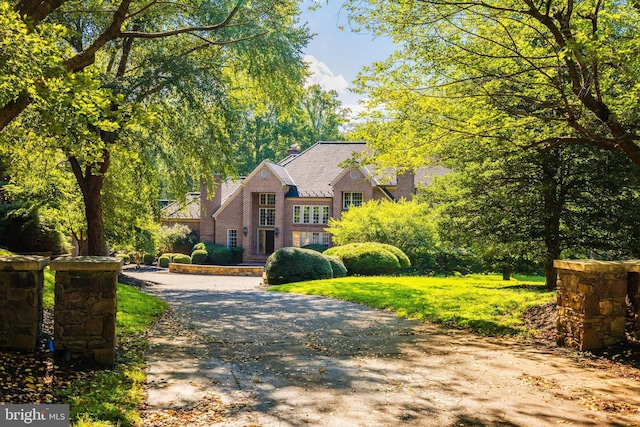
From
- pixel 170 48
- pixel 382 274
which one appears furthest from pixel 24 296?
pixel 382 274

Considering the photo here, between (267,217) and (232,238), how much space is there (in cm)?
334

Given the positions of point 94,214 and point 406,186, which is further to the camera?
point 406,186

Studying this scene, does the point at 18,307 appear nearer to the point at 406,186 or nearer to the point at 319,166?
the point at 406,186

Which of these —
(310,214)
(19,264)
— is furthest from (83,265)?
(310,214)

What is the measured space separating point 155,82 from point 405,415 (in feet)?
35.3

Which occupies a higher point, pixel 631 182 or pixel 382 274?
pixel 631 182

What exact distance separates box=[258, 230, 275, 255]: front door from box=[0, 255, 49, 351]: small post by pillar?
35.8 m

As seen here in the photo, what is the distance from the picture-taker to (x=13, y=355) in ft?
18.7

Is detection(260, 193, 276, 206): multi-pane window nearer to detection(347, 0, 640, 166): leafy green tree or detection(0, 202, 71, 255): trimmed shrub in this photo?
detection(0, 202, 71, 255): trimmed shrub

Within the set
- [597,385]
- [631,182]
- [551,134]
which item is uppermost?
[551,134]

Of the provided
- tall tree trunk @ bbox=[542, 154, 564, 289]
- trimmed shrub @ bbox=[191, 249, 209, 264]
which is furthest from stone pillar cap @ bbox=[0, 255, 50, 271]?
trimmed shrub @ bbox=[191, 249, 209, 264]

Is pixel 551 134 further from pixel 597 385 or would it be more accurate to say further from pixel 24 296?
pixel 24 296

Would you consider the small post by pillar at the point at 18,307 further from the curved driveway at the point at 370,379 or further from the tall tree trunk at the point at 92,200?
the tall tree trunk at the point at 92,200

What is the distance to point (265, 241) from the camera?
4203 centimetres
